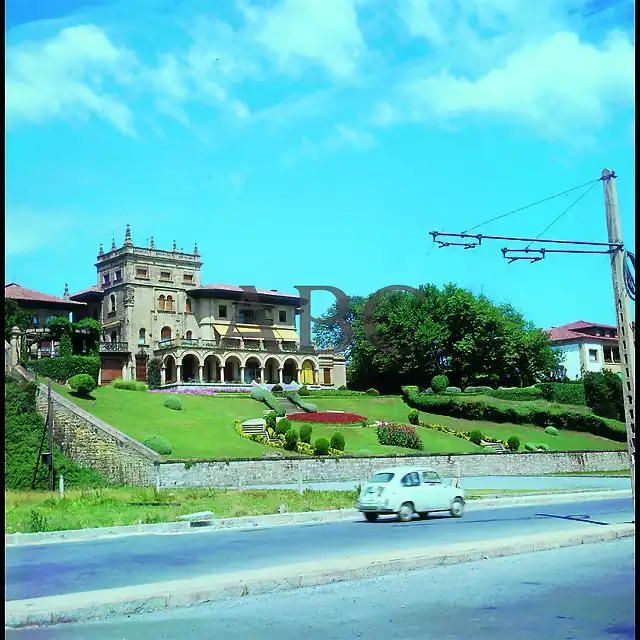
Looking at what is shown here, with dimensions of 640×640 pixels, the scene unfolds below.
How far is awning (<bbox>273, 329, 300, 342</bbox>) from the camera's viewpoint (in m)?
82.7

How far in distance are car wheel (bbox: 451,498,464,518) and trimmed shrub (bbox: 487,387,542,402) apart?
49.2m

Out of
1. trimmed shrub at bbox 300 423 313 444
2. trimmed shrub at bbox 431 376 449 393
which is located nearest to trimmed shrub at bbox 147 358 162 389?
trimmed shrub at bbox 431 376 449 393

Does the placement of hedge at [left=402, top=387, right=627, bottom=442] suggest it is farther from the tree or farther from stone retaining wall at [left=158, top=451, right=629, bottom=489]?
the tree

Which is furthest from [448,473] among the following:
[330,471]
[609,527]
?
[609,527]

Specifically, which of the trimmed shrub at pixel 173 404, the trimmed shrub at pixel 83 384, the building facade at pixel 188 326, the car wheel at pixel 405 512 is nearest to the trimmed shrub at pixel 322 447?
the trimmed shrub at pixel 173 404

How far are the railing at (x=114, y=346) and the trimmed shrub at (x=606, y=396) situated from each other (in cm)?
4292

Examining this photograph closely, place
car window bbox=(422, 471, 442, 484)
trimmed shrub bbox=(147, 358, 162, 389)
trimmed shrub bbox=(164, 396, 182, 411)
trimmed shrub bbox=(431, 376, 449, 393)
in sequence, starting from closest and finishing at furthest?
car window bbox=(422, 471, 442, 484) < trimmed shrub bbox=(164, 396, 182, 411) < trimmed shrub bbox=(147, 358, 162, 389) < trimmed shrub bbox=(431, 376, 449, 393)

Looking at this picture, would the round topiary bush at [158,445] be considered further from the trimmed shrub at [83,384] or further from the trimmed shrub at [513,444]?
the trimmed shrub at [513,444]

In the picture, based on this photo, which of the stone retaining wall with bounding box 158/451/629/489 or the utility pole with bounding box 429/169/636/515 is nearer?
the utility pole with bounding box 429/169/636/515

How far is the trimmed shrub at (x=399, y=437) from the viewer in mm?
46438

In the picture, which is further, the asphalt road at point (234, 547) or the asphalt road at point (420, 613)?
the asphalt road at point (234, 547)

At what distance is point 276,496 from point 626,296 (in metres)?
14.1

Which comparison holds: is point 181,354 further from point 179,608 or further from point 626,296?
point 179,608

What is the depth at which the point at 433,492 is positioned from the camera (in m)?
21.7
